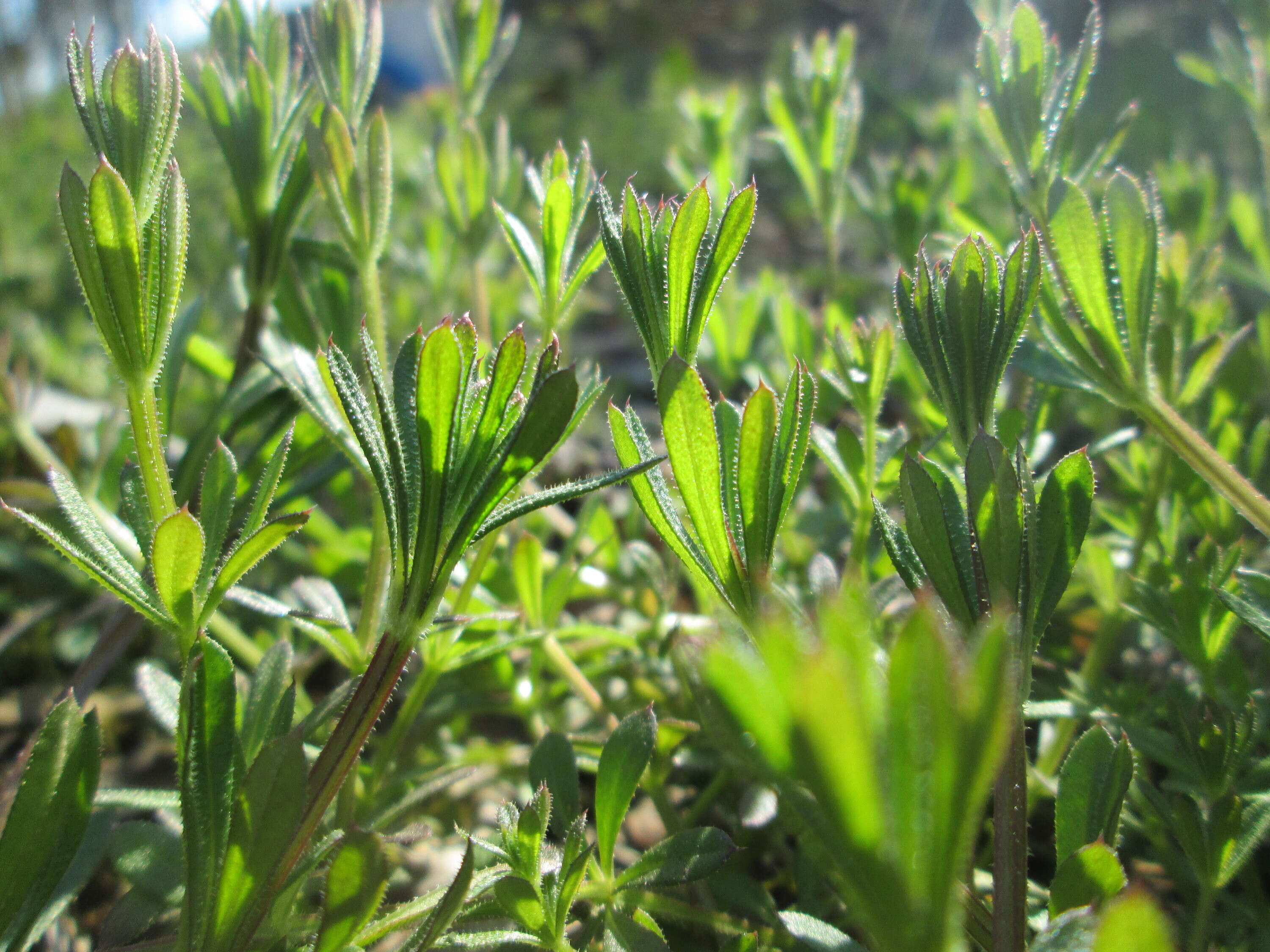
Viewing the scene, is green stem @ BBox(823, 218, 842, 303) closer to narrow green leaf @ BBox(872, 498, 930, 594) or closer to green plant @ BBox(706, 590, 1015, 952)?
narrow green leaf @ BBox(872, 498, 930, 594)

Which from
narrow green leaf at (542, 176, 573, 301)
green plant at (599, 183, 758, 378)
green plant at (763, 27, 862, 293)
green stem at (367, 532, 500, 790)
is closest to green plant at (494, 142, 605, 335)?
narrow green leaf at (542, 176, 573, 301)

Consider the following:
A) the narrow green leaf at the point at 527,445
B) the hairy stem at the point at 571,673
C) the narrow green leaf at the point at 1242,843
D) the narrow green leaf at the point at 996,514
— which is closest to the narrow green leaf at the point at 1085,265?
the narrow green leaf at the point at 996,514

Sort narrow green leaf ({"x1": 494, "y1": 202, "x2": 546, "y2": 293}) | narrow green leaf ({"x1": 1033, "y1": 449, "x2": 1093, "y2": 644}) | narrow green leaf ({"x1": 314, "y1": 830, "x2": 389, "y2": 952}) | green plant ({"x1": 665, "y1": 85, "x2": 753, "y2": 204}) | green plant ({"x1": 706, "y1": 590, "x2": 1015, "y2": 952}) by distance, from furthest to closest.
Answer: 1. green plant ({"x1": 665, "y1": 85, "x2": 753, "y2": 204})
2. narrow green leaf ({"x1": 494, "y1": 202, "x2": 546, "y2": 293})
3. narrow green leaf ({"x1": 1033, "y1": 449, "x2": 1093, "y2": 644})
4. narrow green leaf ({"x1": 314, "y1": 830, "x2": 389, "y2": 952})
5. green plant ({"x1": 706, "y1": 590, "x2": 1015, "y2": 952})

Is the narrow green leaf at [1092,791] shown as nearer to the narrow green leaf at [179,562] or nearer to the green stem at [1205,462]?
the green stem at [1205,462]

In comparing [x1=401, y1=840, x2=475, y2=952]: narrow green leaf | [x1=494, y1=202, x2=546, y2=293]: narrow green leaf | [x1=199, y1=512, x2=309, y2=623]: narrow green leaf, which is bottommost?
[x1=401, y1=840, x2=475, y2=952]: narrow green leaf

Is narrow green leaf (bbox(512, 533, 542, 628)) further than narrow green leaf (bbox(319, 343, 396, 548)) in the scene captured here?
Yes

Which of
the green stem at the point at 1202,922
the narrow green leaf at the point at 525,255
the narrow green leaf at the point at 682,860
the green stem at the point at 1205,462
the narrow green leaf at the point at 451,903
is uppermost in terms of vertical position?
the narrow green leaf at the point at 525,255

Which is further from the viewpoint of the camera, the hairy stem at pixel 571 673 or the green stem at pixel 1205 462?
the hairy stem at pixel 571 673

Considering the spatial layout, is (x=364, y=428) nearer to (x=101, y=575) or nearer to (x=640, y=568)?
(x=101, y=575)

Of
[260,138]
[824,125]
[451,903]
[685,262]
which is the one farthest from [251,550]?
[824,125]
